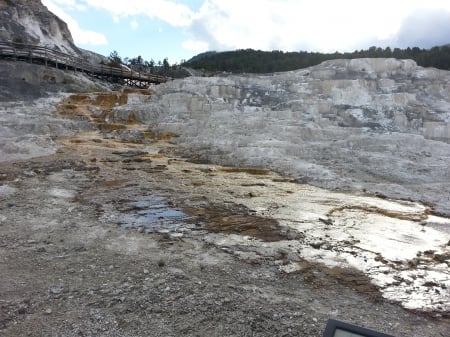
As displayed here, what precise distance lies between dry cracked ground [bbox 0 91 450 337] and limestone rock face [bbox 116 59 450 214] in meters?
2.06

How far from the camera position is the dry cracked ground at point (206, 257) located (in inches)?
177

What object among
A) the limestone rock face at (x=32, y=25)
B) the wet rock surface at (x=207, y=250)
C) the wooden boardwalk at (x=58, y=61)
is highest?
the limestone rock face at (x=32, y=25)

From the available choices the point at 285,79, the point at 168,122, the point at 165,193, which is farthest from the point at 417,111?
the point at 165,193

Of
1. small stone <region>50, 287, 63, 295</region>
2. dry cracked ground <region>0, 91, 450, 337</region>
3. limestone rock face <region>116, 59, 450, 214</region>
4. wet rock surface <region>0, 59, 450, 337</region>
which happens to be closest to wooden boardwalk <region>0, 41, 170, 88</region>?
limestone rock face <region>116, 59, 450, 214</region>

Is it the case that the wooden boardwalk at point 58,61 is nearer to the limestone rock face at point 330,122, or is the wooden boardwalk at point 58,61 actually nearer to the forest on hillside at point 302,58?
the limestone rock face at point 330,122

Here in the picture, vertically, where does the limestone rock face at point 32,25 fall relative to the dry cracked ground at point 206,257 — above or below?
above

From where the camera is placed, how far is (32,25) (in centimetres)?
3052

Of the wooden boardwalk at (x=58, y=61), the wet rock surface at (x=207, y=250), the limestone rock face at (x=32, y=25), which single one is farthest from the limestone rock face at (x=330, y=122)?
the limestone rock face at (x=32, y=25)

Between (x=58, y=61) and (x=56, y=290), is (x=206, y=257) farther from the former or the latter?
(x=58, y=61)

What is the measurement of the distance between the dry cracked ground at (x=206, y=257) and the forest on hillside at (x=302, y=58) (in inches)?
1443

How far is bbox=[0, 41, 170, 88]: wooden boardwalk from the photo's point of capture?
79.1ft

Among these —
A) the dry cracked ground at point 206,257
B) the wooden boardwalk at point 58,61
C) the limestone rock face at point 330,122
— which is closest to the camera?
the dry cracked ground at point 206,257

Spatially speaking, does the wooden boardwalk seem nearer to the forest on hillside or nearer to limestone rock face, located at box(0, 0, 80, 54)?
limestone rock face, located at box(0, 0, 80, 54)

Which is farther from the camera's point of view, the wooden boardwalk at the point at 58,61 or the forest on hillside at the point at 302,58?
the forest on hillside at the point at 302,58
